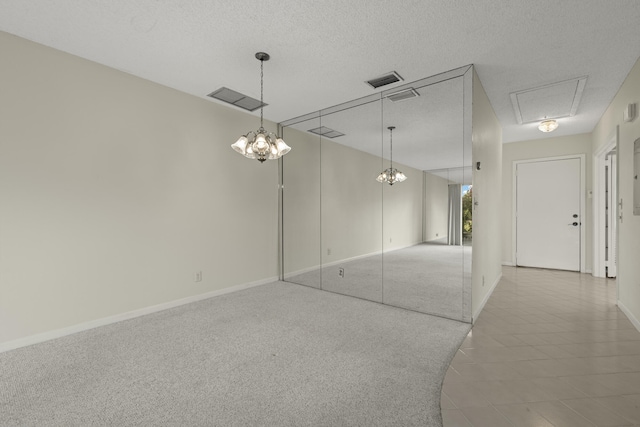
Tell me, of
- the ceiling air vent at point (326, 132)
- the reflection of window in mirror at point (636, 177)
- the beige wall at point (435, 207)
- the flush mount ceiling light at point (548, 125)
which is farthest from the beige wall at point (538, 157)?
the ceiling air vent at point (326, 132)

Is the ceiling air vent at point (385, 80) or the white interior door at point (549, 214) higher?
the ceiling air vent at point (385, 80)

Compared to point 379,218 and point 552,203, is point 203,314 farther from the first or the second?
point 552,203

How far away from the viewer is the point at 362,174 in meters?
4.07

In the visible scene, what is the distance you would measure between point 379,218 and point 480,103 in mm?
1745

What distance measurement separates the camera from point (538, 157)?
→ 5.81 m

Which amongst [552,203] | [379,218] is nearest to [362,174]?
[379,218]

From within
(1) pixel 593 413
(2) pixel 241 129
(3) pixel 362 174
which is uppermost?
(2) pixel 241 129

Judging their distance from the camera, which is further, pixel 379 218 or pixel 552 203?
pixel 552 203

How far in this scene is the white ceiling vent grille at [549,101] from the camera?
3.44 metres

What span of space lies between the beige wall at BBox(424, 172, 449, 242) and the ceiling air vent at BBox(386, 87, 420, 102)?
921 millimetres

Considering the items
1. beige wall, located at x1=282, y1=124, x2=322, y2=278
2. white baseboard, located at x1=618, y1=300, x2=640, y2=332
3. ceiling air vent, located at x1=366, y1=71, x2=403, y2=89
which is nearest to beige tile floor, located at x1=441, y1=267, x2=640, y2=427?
white baseboard, located at x1=618, y1=300, x2=640, y2=332

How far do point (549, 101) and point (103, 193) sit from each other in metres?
5.41

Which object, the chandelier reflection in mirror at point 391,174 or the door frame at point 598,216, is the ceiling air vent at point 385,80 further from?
the door frame at point 598,216

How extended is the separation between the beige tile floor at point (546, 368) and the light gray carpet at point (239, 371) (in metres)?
0.20
